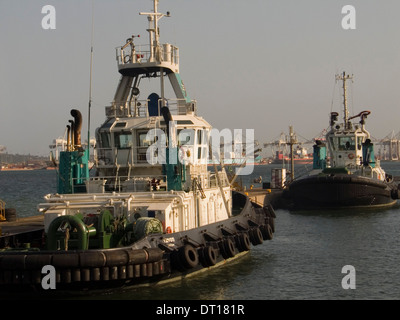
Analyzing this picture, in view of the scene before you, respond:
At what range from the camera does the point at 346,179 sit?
127 ft

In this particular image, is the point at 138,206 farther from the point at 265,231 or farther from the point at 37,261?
the point at 265,231

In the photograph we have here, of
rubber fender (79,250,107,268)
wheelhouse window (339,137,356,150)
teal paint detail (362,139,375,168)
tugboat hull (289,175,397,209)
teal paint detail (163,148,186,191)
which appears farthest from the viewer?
wheelhouse window (339,137,356,150)

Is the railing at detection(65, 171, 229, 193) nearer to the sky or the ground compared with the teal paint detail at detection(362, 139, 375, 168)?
nearer to the ground

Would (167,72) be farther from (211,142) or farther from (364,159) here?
(364,159)

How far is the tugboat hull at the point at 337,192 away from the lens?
38.9 meters

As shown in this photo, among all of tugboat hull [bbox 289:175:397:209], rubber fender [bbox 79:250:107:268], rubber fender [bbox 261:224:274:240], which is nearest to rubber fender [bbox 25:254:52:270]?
rubber fender [bbox 79:250:107:268]

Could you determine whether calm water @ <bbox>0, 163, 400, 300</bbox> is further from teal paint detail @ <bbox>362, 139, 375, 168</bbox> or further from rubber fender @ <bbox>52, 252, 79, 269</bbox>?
teal paint detail @ <bbox>362, 139, 375, 168</bbox>

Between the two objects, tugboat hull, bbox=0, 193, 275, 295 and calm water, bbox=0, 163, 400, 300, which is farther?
calm water, bbox=0, 163, 400, 300

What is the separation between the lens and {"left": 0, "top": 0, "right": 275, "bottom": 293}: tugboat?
14.2 metres

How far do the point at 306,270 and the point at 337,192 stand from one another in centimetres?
1963

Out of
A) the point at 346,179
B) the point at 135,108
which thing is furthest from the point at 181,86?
the point at 346,179

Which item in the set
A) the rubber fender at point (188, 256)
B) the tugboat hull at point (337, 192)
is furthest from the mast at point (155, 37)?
the tugboat hull at point (337, 192)

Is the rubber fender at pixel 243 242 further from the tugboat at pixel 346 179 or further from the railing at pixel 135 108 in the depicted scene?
A: the tugboat at pixel 346 179
